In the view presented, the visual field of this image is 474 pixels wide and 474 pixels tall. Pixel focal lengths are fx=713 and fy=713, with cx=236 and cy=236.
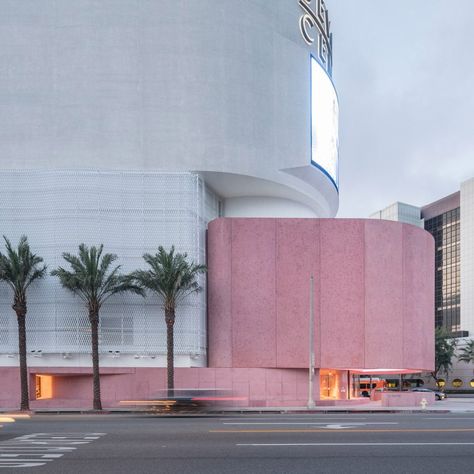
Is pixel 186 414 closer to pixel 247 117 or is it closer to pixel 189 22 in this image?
pixel 247 117

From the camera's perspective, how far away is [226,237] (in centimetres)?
4816

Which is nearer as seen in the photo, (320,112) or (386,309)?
(386,309)

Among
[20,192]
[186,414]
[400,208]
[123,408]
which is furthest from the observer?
[400,208]

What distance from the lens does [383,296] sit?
48875mm

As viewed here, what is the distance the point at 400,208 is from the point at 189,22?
9767 cm

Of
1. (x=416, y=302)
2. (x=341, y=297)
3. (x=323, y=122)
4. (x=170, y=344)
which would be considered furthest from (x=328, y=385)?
(x=323, y=122)

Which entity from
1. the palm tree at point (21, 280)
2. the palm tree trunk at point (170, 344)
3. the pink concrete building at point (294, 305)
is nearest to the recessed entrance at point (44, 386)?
Answer: the pink concrete building at point (294, 305)

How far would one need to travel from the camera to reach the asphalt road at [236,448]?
1369cm

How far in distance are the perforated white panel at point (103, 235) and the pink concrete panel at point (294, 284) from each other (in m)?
5.41

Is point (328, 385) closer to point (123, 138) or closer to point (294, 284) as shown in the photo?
point (294, 284)

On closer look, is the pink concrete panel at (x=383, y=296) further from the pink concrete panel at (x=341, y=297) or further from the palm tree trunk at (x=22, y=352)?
the palm tree trunk at (x=22, y=352)

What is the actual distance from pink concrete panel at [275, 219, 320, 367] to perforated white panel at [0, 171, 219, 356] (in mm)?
5411

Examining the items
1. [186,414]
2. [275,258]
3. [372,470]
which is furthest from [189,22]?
[372,470]

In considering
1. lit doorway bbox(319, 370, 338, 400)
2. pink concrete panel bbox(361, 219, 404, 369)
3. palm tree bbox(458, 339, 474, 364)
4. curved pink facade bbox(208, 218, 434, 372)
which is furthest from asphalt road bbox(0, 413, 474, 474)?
palm tree bbox(458, 339, 474, 364)
